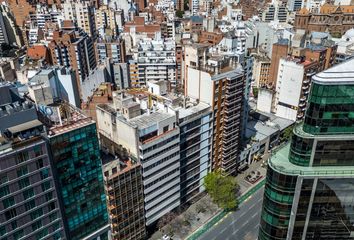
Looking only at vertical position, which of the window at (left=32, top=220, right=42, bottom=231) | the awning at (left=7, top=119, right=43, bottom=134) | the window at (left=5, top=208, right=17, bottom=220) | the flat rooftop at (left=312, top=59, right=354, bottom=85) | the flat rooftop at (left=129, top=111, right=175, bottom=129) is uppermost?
the flat rooftop at (left=312, top=59, right=354, bottom=85)

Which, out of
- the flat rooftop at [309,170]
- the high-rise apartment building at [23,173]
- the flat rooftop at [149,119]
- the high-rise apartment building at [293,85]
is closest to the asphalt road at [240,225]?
the flat rooftop at [149,119]

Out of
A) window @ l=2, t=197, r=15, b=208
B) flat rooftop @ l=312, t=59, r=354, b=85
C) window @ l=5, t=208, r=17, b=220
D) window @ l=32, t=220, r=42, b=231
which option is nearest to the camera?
flat rooftop @ l=312, t=59, r=354, b=85

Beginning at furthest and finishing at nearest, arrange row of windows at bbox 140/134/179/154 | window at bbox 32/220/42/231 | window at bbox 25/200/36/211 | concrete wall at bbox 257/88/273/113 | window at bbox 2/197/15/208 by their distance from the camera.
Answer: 1. concrete wall at bbox 257/88/273/113
2. row of windows at bbox 140/134/179/154
3. window at bbox 32/220/42/231
4. window at bbox 25/200/36/211
5. window at bbox 2/197/15/208

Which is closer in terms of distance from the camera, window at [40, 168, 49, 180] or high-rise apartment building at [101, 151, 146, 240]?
window at [40, 168, 49, 180]

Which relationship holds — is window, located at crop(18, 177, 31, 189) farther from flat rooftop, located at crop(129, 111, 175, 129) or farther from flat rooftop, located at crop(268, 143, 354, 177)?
flat rooftop, located at crop(268, 143, 354, 177)

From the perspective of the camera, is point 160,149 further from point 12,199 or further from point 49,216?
point 12,199

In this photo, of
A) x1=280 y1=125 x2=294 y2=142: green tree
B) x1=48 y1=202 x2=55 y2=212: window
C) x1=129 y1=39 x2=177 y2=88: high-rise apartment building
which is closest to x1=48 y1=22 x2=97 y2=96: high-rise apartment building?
x1=129 y1=39 x2=177 y2=88: high-rise apartment building

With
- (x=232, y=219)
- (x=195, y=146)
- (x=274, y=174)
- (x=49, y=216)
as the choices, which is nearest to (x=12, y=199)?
(x=49, y=216)

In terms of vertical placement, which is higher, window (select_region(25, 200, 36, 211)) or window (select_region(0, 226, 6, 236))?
window (select_region(25, 200, 36, 211))

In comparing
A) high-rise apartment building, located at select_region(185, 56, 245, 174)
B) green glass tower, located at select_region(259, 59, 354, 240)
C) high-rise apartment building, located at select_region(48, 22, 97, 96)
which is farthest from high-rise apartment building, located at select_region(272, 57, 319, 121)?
high-rise apartment building, located at select_region(48, 22, 97, 96)
